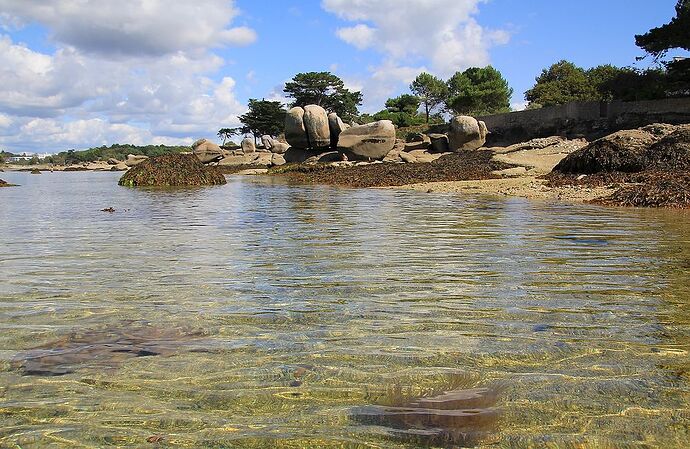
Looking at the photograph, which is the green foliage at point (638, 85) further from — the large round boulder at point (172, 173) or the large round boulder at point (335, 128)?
A: the large round boulder at point (172, 173)

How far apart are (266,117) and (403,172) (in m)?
49.8

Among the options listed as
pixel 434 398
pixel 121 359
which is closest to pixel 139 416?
pixel 121 359

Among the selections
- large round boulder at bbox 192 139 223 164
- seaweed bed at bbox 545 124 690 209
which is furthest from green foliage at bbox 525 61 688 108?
large round boulder at bbox 192 139 223 164

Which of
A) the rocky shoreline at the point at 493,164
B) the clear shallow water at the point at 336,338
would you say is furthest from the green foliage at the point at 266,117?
the clear shallow water at the point at 336,338

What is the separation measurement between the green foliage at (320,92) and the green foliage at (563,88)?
24.0m

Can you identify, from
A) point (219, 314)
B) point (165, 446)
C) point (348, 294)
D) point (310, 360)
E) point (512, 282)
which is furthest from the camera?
point (512, 282)

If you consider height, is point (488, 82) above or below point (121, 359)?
above

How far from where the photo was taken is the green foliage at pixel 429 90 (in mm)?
74312

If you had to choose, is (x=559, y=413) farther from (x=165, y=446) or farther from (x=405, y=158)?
(x=405, y=158)

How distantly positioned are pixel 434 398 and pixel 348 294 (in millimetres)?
1829

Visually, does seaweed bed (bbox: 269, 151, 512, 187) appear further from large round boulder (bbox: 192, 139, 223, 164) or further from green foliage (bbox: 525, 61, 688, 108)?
large round boulder (bbox: 192, 139, 223, 164)

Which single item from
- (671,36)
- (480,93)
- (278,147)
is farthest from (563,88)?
(278,147)

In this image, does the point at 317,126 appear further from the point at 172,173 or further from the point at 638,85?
the point at 638,85

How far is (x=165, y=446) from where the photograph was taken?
1926 millimetres
